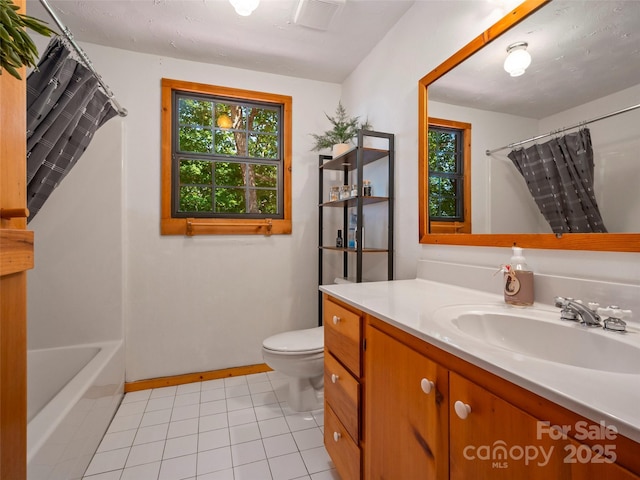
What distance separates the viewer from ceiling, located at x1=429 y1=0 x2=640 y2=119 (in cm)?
83

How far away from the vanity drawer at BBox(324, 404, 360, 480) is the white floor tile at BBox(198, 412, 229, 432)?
69 centimetres

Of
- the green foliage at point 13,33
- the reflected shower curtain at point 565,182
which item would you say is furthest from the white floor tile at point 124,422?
the reflected shower curtain at point 565,182

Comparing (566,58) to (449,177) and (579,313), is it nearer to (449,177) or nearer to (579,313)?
(449,177)

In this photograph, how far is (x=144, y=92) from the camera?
2.10 meters

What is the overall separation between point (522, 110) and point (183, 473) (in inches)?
80.6

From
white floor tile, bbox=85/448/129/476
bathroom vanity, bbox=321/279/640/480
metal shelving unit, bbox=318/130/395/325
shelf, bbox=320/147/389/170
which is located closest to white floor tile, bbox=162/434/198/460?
white floor tile, bbox=85/448/129/476

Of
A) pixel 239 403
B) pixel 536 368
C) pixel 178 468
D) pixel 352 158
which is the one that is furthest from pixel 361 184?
pixel 178 468

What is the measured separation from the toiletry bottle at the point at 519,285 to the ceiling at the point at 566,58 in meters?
0.53

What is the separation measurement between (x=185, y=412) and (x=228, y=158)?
5.77 ft

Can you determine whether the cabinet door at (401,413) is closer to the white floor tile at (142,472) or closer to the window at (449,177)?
the window at (449,177)

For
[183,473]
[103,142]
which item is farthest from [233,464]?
[103,142]

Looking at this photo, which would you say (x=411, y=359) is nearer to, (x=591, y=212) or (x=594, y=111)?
(x=591, y=212)

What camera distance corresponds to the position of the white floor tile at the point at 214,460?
53.4 inches

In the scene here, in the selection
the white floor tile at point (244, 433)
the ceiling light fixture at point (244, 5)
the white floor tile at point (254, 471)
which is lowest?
the white floor tile at point (254, 471)
